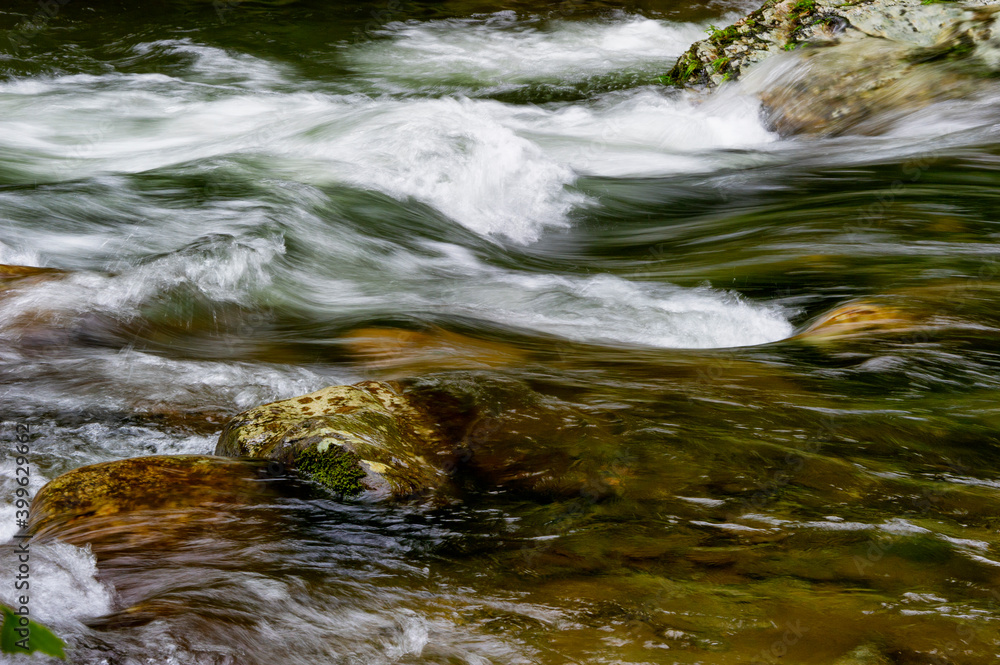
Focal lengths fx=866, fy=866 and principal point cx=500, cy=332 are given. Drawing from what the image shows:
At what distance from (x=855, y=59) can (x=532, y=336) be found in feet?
20.4

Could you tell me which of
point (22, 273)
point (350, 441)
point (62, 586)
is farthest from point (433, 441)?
point (22, 273)

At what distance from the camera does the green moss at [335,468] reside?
Answer: 2992mm

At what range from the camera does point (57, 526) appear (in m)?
2.73

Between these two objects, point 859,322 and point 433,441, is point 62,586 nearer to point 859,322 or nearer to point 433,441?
point 433,441

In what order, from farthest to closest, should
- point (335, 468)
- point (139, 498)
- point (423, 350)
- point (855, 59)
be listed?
1. point (855, 59)
2. point (423, 350)
3. point (335, 468)
4. point (139, 498)

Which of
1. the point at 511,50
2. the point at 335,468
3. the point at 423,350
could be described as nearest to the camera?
the point at 335,468

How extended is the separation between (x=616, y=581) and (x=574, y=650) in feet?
1.06

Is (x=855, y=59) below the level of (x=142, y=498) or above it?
above

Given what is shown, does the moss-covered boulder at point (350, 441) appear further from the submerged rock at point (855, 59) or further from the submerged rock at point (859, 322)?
the submerged rock at point (855, 59)

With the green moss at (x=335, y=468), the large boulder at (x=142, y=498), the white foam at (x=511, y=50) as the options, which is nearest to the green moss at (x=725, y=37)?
the white foam at (x=511, y=50)

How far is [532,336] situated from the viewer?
5027 mm

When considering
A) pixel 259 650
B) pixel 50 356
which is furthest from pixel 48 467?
pixel 259 650

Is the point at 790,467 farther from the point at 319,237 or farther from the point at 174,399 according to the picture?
the point at 319,237

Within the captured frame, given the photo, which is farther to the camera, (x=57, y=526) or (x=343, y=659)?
(x=57, y=526)
